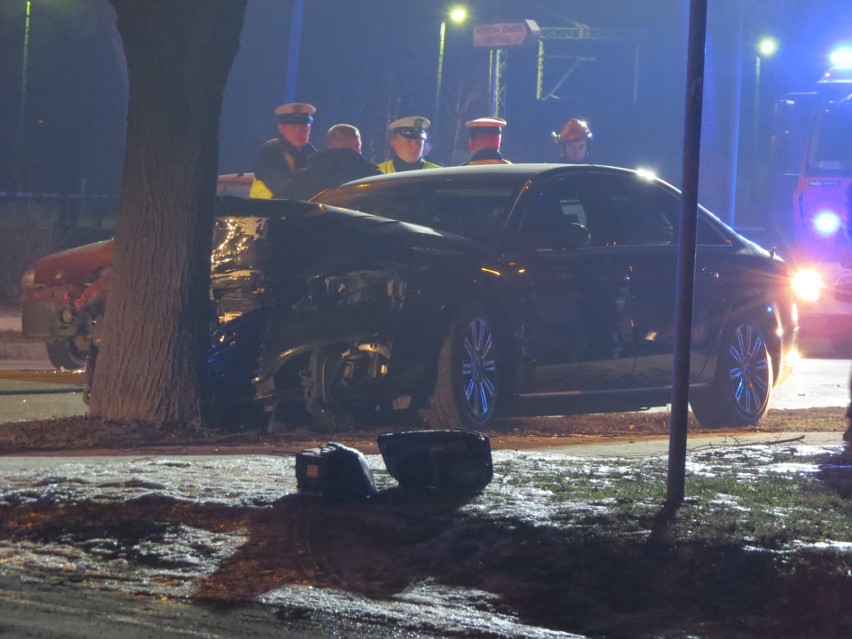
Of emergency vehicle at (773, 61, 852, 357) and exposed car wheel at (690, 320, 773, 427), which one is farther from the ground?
emergency vehicle at (773, 61, 852, 357)

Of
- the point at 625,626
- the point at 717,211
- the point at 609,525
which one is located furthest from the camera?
the point at 717,211

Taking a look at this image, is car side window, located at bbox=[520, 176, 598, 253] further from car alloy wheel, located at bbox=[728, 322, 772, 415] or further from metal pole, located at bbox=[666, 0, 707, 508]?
metal pole, located at bbox=[666, 0, 707, 508]

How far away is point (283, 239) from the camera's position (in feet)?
26.1

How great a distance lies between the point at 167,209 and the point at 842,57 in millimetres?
14874

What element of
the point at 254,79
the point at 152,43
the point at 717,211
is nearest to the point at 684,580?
the point at 152,43

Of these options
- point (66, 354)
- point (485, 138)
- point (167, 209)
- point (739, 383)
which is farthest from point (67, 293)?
point (739, 383)

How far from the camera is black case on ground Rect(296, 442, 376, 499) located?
19.0 ft

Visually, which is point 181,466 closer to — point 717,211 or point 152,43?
point 152,43

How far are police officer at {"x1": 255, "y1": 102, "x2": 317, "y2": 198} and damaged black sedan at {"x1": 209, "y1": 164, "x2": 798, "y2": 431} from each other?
4265mm

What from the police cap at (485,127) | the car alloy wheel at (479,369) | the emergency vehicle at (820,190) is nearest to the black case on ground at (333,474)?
the car alloy wheel at (479,369)

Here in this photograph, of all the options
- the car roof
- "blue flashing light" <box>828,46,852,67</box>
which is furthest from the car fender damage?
"blue flashing light" <box>828,46,852,67</box>

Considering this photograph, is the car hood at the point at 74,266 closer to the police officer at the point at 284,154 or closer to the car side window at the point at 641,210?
the police officer at the point at 284,154

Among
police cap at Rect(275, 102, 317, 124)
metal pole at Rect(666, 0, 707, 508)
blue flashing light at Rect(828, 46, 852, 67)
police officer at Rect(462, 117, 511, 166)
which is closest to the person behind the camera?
metal pole at Rect(666, 0, 707, 508)

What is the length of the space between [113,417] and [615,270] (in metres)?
3.21
